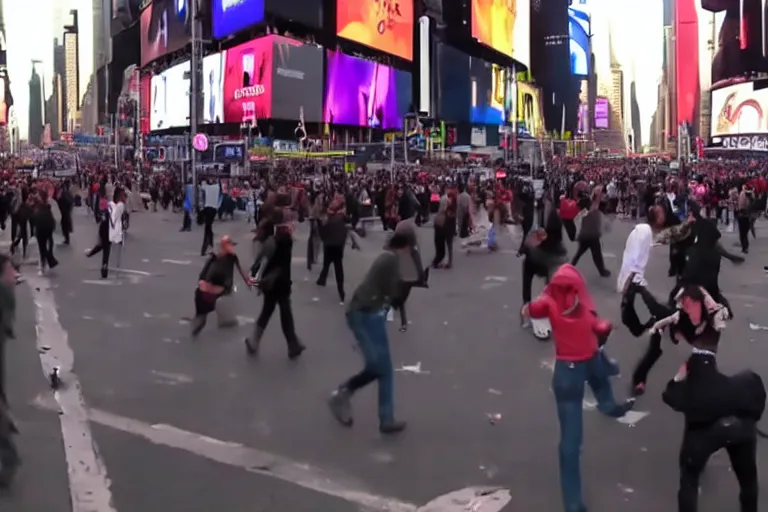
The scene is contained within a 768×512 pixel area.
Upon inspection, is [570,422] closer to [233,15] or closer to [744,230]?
[744,230]

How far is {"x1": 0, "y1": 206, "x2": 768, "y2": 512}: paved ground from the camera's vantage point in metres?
5.67

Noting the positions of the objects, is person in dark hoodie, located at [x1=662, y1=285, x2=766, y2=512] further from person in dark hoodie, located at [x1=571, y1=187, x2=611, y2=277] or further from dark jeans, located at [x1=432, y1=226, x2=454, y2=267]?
dark jeans, located at [x1=432, y1=226, x2=454, y2=267]

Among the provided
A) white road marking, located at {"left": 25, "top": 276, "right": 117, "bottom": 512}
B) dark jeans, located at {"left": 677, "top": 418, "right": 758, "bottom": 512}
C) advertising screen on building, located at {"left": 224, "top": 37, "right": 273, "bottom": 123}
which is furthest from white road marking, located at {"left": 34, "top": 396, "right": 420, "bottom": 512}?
advertising screen on building, located at {"left": 224, "top": 37, "right": 273, "bottom": 123}

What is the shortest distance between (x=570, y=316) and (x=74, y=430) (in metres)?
3.60

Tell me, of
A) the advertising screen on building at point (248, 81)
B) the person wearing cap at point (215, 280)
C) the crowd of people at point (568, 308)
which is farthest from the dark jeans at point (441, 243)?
the advertising screen on building at point (248, 81)

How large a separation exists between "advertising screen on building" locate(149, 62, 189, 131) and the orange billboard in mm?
13920

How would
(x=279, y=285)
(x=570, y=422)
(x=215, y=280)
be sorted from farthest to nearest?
(x=215, y=280), (x=279, y=285), (x=570, y=422)

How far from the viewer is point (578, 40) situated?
157625 millimetres

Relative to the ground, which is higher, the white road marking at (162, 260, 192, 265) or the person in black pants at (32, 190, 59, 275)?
the person in black pants at (32, 190, 59, 275)

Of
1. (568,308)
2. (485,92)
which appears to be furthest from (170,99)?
(568,308)

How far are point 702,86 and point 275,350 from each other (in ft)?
535

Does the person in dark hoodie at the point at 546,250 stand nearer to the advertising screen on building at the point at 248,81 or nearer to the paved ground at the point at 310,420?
the paved ground at the point at 310,420

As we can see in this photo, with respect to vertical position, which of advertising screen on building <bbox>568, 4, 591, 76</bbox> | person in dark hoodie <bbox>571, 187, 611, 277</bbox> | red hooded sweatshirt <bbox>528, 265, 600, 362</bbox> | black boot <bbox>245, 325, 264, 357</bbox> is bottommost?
black boot <bbox>245, 325, 264, 357</bbox>

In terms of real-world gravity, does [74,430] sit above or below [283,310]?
below
